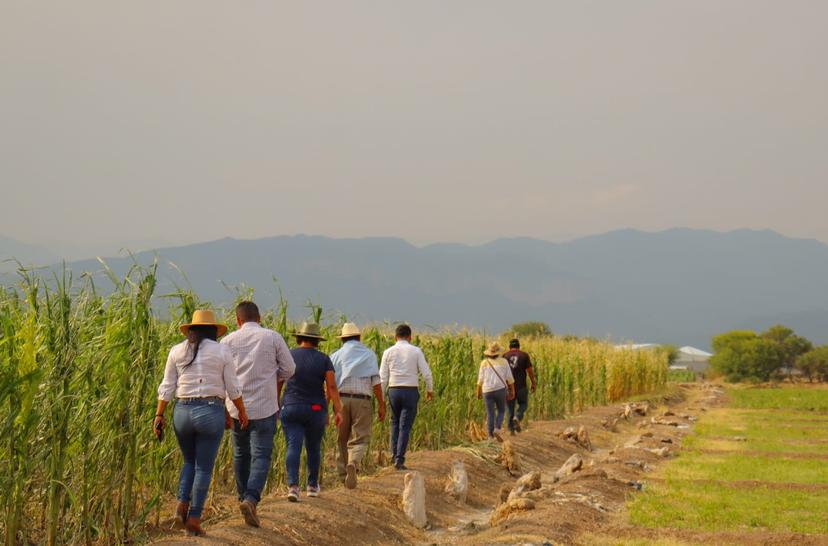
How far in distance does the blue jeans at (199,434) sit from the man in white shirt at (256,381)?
3.11ft

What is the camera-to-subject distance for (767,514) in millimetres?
13875

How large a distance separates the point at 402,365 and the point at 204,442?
640 cm

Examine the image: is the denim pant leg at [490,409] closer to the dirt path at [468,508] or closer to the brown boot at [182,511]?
the dirt path at [468,508]

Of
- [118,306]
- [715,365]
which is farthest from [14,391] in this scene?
[715,365]

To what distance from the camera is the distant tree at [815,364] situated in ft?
329

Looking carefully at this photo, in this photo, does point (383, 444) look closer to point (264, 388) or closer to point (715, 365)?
point (264, 388)

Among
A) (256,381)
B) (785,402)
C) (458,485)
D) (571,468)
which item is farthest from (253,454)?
(785,402)

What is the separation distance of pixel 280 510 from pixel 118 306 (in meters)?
2.79

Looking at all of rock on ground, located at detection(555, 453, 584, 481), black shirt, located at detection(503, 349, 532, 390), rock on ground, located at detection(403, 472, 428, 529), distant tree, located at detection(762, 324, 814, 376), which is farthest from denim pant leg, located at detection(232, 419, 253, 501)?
distant tree, located at detection(762, 324, 814, 376)

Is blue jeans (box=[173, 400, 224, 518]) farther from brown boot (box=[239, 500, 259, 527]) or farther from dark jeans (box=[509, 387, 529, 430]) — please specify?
dark jeans (box=[509, 387, 529, 430])

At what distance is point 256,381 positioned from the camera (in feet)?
33.8

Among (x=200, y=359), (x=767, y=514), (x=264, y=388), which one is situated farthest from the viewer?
(x=767, y=514)

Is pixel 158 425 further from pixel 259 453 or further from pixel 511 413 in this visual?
pixel 511 413

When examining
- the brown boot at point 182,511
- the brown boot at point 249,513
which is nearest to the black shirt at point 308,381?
the brown boot at point 249,513
